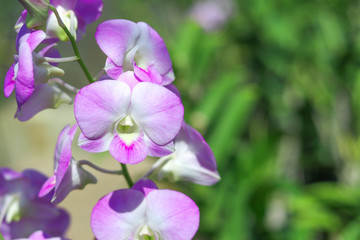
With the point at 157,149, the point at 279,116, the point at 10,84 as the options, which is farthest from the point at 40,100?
the point at 279,116

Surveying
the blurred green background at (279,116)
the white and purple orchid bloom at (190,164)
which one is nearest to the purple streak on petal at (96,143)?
the white and purple orchid bloom at (190,164)

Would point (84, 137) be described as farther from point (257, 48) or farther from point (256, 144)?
point (257, 48)

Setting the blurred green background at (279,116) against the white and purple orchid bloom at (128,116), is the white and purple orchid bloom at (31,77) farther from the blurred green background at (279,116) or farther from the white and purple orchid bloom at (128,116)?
the blurred green background at (279,116)

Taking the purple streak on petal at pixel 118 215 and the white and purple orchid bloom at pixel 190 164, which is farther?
the white and purple orchid bloom at pixel 190 164

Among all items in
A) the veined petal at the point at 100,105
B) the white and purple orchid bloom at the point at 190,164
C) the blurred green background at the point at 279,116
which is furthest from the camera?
the blurred green background at the point at 279,116

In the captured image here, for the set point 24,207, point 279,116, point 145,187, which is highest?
point 145,187

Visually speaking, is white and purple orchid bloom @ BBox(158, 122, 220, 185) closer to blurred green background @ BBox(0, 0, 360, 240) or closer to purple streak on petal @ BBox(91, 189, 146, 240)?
purple streak on petal @ BBox(91, 189, 146, 240)

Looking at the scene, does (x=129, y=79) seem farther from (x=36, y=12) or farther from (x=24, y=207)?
(x=24, y=207)
